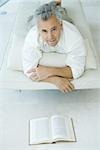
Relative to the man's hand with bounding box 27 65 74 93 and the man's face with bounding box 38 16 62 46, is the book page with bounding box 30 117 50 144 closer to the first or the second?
the man's hand with bounding box 27 65 74 93

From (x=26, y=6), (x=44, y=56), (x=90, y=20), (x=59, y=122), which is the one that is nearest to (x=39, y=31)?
(x=44, y=56)

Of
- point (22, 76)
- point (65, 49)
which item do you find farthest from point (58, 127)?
point (65, 49)

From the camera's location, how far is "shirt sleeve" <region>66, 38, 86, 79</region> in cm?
221

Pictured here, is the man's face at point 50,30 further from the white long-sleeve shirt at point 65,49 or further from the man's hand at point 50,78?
the man's hand at point 50,78

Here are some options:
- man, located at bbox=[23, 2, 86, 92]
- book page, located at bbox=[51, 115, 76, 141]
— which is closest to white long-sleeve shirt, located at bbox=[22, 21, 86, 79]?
man, located at bbox=[23, 2, 86, 92]

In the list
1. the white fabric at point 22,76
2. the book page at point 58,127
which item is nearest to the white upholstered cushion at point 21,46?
the white fabric at point 22,76

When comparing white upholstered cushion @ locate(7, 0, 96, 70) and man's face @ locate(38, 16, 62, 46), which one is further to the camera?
white upholstered cushion @ locate(7, 0, 96, 70)

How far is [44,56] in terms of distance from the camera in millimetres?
2338

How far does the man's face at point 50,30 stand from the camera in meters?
2.17

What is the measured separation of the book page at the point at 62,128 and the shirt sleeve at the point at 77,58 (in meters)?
0.29

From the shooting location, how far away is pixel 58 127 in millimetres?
2039

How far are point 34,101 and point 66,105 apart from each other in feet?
0.75

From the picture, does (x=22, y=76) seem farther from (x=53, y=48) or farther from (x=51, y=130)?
(x=51, y=130)

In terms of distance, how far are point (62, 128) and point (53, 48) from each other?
0.60 m
